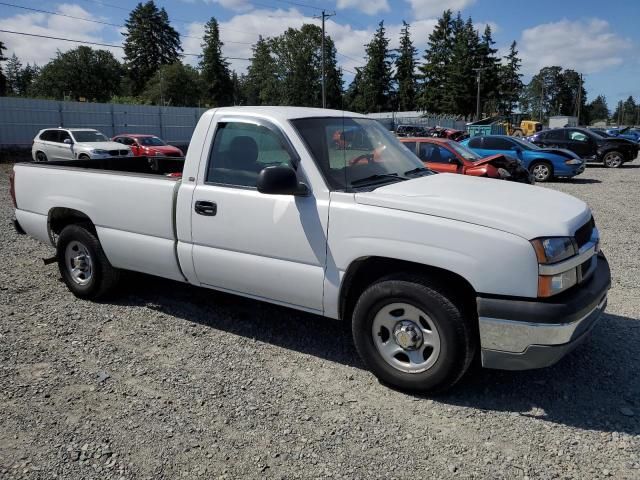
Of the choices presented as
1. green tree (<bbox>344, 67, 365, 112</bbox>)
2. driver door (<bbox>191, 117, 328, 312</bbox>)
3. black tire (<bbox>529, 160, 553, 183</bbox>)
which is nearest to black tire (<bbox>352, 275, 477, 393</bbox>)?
driver door (<bbox>191, 117, 328, 312</bbox>)

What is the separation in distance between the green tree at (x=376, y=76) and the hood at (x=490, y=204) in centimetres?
9580

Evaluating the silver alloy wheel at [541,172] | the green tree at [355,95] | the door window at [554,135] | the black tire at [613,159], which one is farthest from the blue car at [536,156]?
the green tree at [355,95]

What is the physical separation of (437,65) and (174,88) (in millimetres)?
45213

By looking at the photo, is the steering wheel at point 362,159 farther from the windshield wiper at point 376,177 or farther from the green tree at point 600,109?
the green tree at point 600,109

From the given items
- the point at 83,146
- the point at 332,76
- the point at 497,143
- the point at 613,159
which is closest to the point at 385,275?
the point at 497,143

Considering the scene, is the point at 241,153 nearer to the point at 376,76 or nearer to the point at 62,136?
the point at 62,136

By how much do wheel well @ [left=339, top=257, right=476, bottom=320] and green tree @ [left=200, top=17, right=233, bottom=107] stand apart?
9089cm

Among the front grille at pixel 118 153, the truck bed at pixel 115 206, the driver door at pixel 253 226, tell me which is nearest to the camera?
the driver door at pixel 253 226

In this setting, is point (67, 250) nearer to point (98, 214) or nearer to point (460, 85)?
point (98, 214)

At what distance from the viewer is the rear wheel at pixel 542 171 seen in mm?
16516

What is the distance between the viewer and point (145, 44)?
9356 cm

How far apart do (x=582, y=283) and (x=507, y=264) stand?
0.75 metres

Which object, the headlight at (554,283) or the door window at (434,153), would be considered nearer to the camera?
the headlight at (554,283)

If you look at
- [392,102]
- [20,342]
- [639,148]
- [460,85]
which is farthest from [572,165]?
[392,102]
